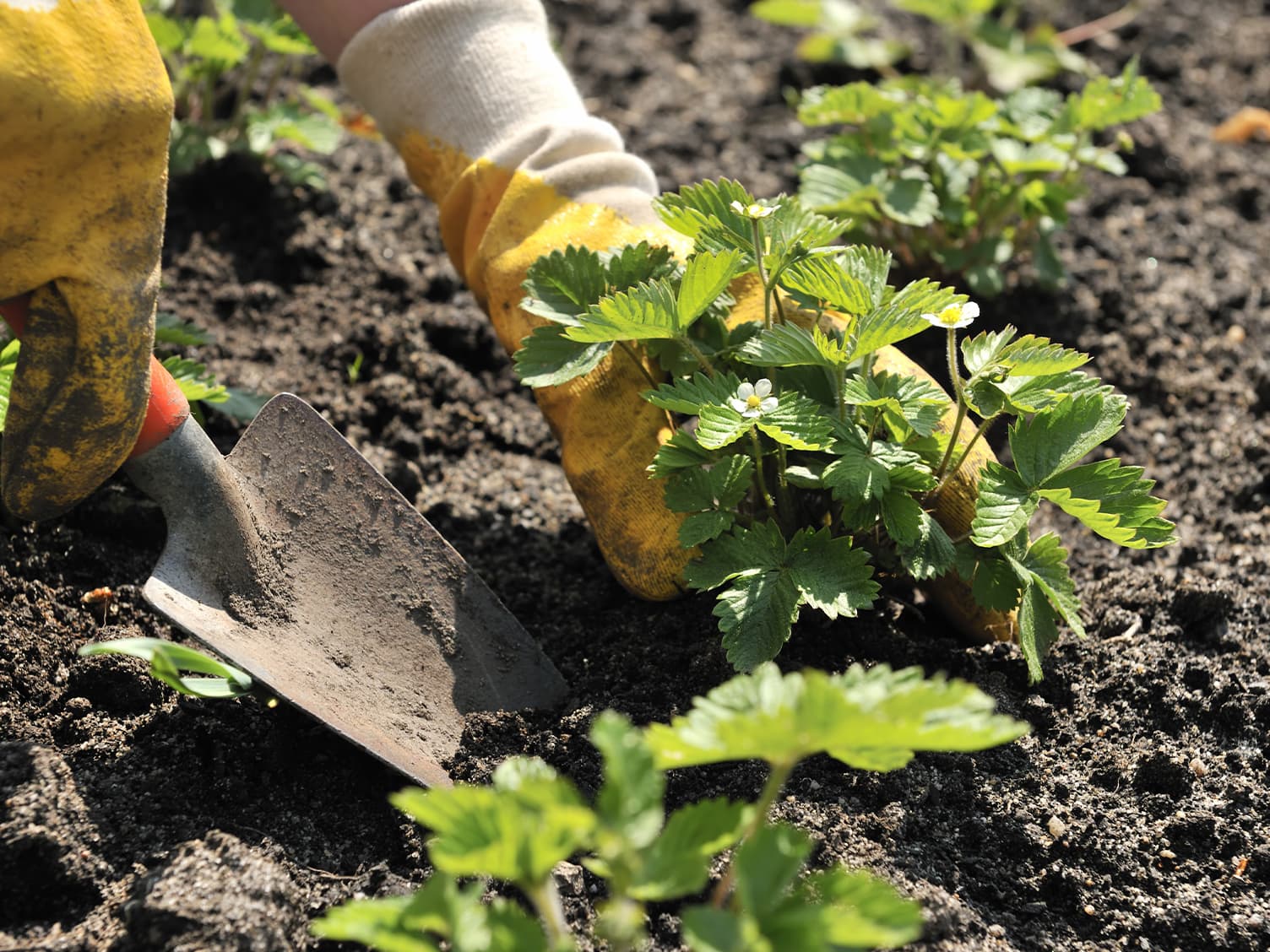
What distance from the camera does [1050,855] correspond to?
1.77 meters

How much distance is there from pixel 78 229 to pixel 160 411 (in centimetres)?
35

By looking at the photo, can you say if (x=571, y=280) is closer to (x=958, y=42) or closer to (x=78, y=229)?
(x=78, y=229)

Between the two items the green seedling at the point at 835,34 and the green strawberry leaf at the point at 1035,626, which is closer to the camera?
the green strawberry leaf at the point at 1035,626

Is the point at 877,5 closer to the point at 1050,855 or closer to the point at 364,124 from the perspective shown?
the point at 364,124

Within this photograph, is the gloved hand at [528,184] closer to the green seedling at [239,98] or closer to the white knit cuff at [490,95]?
the white knit cuff at [490,95]

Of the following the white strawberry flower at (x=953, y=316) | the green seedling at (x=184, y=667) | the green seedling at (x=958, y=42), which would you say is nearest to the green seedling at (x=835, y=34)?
the green seedling at (x=958, y=42)

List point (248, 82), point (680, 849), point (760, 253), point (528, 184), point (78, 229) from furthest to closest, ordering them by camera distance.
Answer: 1. point (248, 82)
2. point (528, 184)
3. point (760, 253)
4. point (78, 229)
5. point (680, 849)

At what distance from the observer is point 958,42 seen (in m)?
3.79

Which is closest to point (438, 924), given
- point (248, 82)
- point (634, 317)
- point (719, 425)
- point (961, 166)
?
point (719, 425)

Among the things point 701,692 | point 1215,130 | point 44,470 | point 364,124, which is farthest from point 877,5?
point 44,470

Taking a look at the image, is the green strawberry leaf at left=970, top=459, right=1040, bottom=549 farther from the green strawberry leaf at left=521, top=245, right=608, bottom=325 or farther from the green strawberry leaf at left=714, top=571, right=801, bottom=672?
the green strawberry leaf at left=521, top=245, right=608, bottom=325

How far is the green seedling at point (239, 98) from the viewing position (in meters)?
2.71

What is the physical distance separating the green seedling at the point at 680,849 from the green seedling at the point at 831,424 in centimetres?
50

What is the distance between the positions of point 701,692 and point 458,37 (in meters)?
1.34
